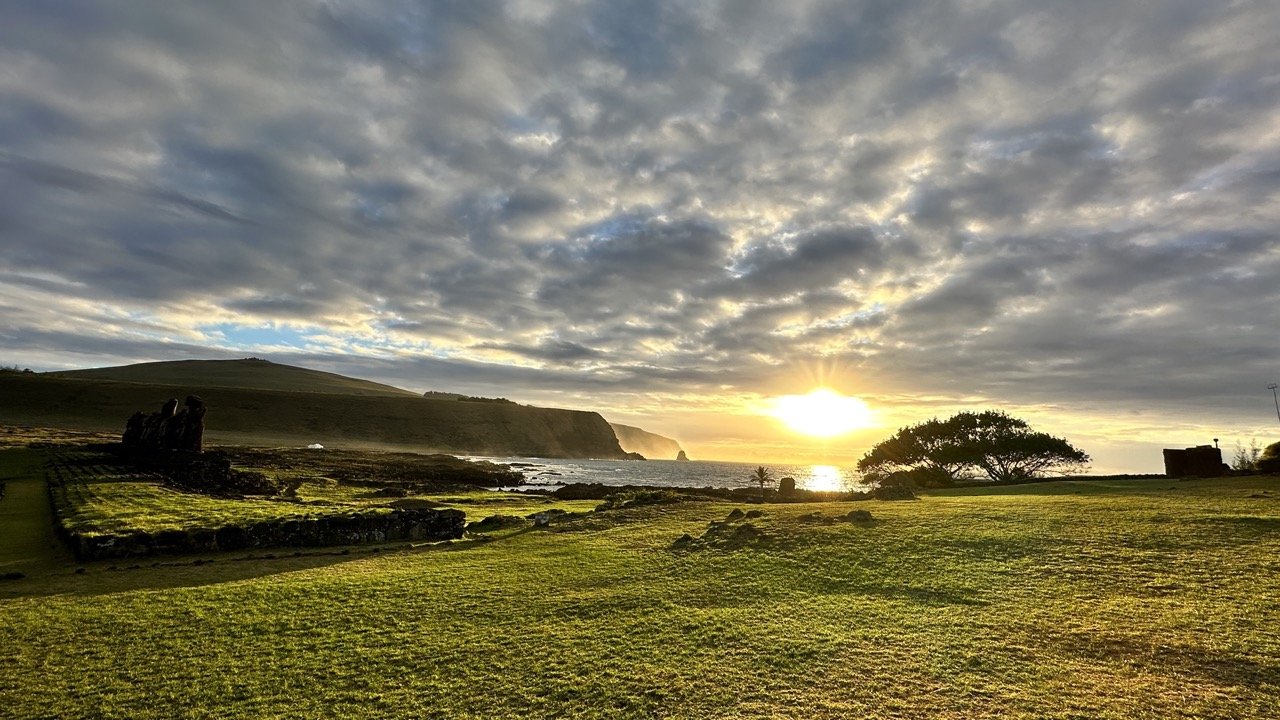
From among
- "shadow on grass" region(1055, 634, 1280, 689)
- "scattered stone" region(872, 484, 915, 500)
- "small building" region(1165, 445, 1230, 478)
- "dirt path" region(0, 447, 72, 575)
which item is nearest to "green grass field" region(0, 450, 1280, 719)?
"shadow on grass" region(1055, 634, 1280, 689)

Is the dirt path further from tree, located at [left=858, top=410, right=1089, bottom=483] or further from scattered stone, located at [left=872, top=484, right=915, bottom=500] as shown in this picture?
tree, located at [left=858, top=410, right=1089, bottom=483]

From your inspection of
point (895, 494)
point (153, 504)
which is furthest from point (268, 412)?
point (895, 494)

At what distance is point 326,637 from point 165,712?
2.58 m

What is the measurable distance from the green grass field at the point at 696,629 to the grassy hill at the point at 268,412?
108 metres

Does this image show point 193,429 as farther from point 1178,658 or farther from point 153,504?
point 1178,658

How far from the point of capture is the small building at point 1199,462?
99.8 ft

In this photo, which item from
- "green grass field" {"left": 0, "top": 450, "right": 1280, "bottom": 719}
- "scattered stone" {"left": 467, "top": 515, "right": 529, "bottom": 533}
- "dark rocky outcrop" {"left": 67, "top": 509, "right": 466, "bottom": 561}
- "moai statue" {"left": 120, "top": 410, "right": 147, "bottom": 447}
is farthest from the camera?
"moai statue" {"left": 120, "top": 410, "right": 147, "bottom": 447}

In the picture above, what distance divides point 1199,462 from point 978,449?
103 ft

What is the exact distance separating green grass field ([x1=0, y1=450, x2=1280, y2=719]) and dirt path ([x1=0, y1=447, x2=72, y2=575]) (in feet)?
0.83

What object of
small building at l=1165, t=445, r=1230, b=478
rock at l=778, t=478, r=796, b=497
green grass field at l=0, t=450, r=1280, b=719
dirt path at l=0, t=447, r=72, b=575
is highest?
small building at l=1165, t=445, r=1230, b=478

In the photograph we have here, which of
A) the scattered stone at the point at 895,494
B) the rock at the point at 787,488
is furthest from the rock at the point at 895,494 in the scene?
the rock at the point at 787,488

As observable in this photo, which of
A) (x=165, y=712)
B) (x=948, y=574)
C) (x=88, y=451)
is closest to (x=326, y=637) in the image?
(x=165, y=712)

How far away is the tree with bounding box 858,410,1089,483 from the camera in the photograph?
59344mm

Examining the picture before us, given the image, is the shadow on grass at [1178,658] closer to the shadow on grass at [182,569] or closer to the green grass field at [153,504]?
the shadow on grass at [182,569]
